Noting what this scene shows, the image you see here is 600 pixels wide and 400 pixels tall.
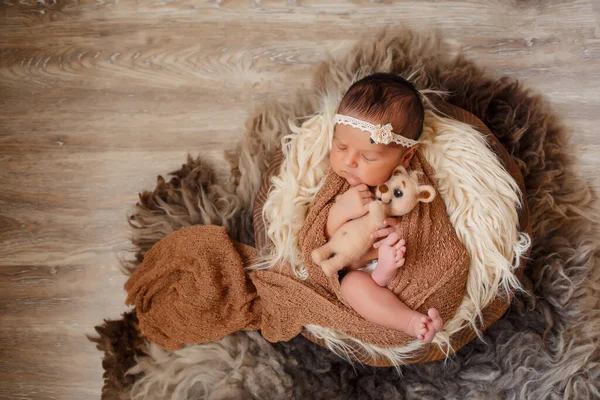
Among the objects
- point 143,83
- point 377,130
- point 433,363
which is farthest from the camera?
point 143,83

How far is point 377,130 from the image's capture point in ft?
3.68

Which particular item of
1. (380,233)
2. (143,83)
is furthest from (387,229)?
(143,83)

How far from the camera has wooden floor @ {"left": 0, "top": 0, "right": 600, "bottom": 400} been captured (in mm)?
1603

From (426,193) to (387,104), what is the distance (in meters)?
0.22

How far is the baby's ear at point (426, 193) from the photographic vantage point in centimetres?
115

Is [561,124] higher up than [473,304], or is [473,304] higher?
[561,124]

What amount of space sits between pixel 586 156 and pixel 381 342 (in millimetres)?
913

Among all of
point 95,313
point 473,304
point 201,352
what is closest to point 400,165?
point 473,304

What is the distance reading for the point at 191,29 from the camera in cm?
169

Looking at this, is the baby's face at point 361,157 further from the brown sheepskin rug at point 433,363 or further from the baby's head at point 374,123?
the brown sheepskin rug at point 433,363

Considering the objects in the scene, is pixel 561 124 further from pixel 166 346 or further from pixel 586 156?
pixel 166 346

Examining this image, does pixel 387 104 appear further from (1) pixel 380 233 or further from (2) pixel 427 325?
(2) pixel 427 325

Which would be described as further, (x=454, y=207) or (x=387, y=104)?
(x=454, y=207)

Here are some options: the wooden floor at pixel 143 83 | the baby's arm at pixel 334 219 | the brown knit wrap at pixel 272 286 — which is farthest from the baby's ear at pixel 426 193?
the wooden floor at pixel 143 83
